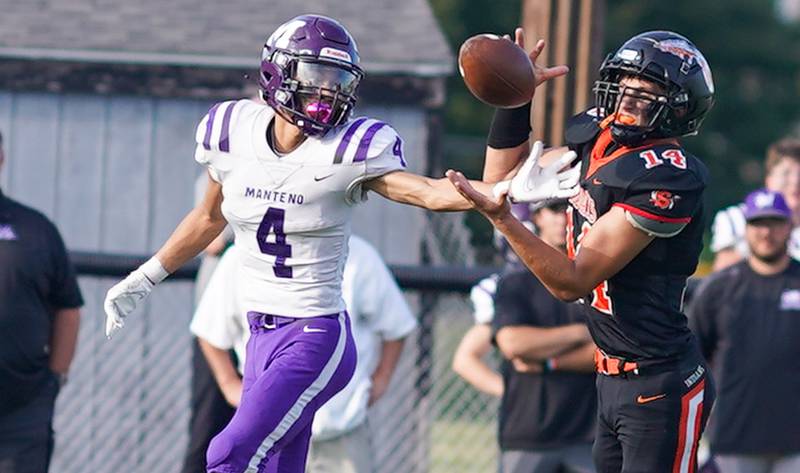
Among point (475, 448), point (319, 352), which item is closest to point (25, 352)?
point (319, 352)

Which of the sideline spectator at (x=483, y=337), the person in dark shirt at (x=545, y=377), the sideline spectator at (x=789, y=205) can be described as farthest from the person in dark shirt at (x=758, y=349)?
the sideline spectator at (x=483, y=337)

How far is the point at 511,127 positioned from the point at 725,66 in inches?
902

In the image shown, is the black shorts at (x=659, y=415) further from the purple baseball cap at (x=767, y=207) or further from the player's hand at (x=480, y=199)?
the purple baseball cap at (x=767, y=207)

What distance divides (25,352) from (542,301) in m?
2.29

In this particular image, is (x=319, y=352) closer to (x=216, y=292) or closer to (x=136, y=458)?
(x=216, y=292)

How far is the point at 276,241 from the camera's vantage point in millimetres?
5457

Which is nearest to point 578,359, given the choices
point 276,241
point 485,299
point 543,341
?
point 543,341

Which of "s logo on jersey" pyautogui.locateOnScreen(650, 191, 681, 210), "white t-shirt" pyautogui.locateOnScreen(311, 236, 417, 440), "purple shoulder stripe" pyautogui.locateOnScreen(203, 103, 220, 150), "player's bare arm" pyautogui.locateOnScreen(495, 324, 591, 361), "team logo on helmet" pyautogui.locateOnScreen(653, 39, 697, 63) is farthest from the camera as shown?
"white t-shirt" pyautogui.locateOnScreen(311, 236, 417, 440)

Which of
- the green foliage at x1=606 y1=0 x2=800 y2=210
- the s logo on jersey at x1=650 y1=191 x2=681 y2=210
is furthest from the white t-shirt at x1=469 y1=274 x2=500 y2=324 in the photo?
the green foliage at x1=606 y1=0 x2=800 y2=210

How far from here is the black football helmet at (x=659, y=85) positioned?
16.7 feet

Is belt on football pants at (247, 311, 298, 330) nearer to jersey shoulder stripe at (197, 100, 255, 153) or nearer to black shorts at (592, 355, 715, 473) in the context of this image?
jersey shoulder stripe at (197, 100, 255, 153)

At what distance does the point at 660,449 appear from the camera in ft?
16.9

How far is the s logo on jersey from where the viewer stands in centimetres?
491

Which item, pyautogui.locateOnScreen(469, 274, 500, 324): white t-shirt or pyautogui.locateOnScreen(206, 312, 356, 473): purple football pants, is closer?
pyautogui.locateOnScreen(206, 312, 356, 473): purple football pants
